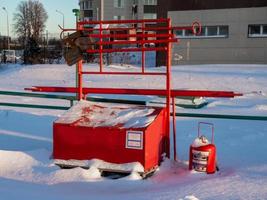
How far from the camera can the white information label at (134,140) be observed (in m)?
5.55

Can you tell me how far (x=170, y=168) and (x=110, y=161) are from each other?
0.86 meters

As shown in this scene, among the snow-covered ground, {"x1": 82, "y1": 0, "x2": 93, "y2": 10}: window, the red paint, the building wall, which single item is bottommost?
the snow-covered ground

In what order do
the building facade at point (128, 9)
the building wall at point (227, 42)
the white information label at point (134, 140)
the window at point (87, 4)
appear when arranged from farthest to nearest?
the window at point (87, 4) → the building facade at point (128, 9) → the building wall at point (227, 42) → the white information label at point (134, 140)

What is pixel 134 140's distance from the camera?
Answer: 5.56 meters

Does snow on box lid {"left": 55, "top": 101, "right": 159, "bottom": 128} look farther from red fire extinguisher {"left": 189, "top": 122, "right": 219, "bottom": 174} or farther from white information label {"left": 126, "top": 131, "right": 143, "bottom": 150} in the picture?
red fire extinguisher {"left": 189, "top": 122, "right": 219, "bottom": 174}

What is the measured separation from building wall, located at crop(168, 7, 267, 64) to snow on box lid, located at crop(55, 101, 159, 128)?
25.2 metres

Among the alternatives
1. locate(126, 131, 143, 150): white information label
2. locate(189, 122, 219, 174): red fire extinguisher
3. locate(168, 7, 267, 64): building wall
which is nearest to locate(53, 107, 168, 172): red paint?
locate(126, 131, 143, 150): white information label

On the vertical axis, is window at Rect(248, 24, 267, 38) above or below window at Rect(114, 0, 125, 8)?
below

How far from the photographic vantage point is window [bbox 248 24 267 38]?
3008cm

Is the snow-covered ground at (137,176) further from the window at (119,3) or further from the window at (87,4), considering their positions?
the window at (87,4)

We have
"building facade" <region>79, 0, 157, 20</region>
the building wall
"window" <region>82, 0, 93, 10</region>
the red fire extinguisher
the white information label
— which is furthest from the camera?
"window" <region>82, 0, 93, 10</region>

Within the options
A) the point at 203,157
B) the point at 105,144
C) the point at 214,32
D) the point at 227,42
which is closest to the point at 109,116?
the point at 105,144

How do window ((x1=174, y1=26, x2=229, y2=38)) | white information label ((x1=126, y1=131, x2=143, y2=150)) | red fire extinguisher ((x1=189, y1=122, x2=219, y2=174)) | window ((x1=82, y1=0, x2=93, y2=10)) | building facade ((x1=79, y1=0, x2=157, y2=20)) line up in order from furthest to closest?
window ((x1=82, y1=0, x2=93, y2=10)) → building facade ((x1=79, y1=0, x2=157, y2=20)) → window ((x1=174, y1=26, x2=229, y2=38)) → red fire extinguisher ((x1=189, y1=122, x2=219, y2=174)) → white information label ((x1=126, y1=131, x2=143, y2=150))

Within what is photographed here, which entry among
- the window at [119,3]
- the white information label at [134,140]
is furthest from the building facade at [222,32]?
the window at [119,3]
